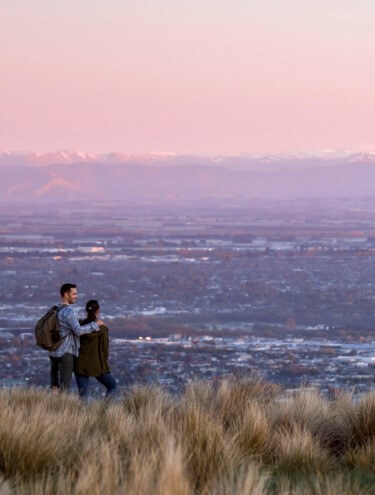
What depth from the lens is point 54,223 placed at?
158 m

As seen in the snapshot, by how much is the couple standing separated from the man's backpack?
0.05 metres

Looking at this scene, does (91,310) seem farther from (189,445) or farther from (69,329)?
(189,445)

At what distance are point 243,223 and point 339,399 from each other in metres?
154

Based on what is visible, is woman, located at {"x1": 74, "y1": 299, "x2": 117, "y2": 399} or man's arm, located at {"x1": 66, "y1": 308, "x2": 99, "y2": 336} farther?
woman, located at {"x1": 74, "y1": 299, "x2": 117, "y2": 399}

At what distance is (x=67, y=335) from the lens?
12.8 m

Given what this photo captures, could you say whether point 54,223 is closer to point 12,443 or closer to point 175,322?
point 175,322

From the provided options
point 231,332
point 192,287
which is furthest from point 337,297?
point 231,332

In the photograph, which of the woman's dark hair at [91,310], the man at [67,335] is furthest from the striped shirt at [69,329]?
the woman's dark hair at [91,310]

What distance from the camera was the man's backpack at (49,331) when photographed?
1263 centimetres

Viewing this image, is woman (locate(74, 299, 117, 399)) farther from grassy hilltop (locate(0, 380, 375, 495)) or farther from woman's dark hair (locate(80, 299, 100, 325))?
grassy hilltop (locate(0, 380, 375, 495))

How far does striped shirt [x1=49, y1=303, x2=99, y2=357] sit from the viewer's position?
41.4 feet

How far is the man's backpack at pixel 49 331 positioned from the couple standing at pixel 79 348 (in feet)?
0.17

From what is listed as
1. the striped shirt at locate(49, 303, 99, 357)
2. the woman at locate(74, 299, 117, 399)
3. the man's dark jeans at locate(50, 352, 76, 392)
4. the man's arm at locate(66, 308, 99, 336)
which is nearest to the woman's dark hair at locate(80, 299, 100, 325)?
the woman at locate(74, 299, 117, 399)

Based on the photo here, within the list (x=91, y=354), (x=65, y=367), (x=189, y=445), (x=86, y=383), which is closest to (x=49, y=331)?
(x=65, y=367)
